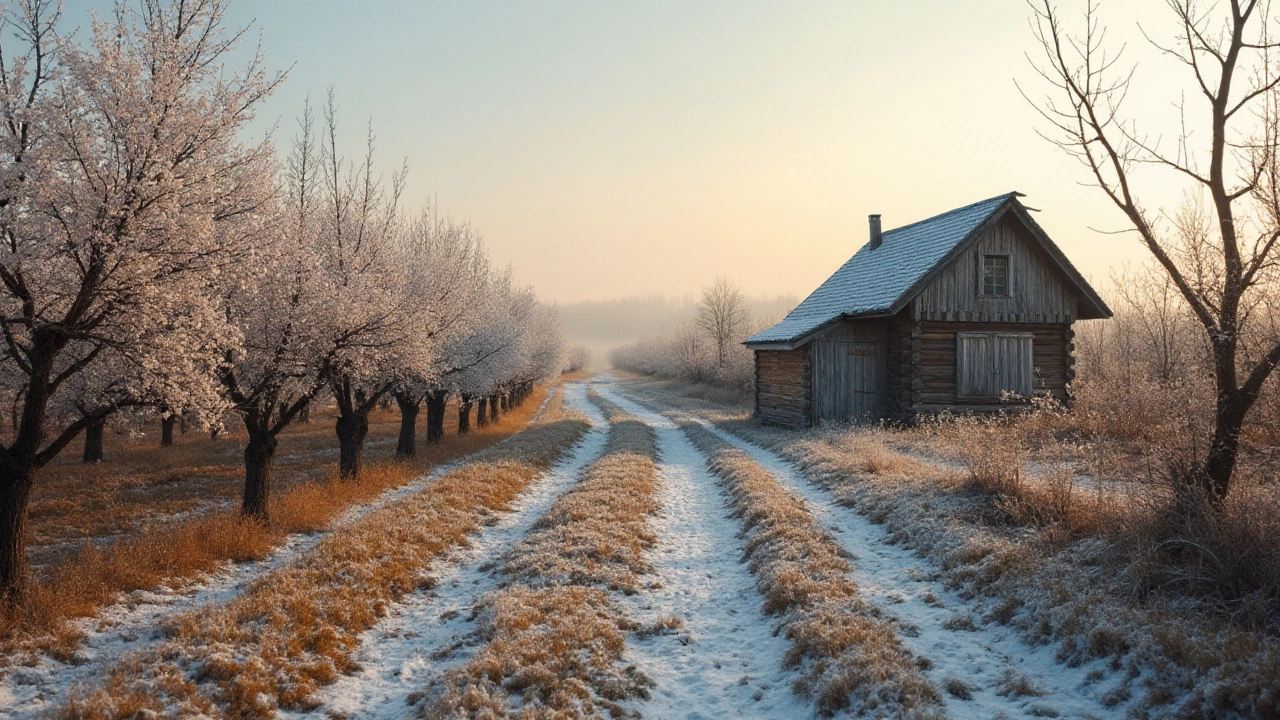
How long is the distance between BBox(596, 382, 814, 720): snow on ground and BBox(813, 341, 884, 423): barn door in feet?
38.7

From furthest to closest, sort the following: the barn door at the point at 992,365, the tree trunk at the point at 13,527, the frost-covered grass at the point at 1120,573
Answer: the barn door at the point at 992,365, the tree trunk at the point at 13,527, the frost-covered grass at the point at 1120,573

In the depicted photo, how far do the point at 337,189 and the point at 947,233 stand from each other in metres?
18.5

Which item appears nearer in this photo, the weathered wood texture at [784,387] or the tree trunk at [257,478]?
the tree trunk at [257,478]

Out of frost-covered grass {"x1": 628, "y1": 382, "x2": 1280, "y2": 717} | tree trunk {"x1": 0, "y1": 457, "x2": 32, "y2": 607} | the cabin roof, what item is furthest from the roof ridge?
tree trunk {"x1": 0, "y1": 457, "x2": 32, "y2": 607}

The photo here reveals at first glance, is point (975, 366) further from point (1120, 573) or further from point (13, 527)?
point (13, 527)

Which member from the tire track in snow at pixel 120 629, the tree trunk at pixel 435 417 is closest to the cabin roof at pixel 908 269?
the tree trunk at pixel 435 417

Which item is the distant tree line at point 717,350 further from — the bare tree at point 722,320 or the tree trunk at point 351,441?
the tree trunk at point 351,441

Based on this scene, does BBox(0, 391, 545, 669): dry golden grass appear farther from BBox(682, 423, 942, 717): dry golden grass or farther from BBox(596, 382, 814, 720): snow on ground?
BBox(682, 423, 942, 717): dry golden grass

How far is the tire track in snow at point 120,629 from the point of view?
5422 mm

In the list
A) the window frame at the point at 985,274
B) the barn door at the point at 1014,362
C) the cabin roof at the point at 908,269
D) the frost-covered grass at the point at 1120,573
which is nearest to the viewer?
the frost-covered grass at the point at 1120,573

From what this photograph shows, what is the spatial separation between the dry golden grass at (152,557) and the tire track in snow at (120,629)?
5.6 inches

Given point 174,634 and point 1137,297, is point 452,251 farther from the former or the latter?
point 1137,297

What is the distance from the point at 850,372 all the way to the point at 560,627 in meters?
18.6

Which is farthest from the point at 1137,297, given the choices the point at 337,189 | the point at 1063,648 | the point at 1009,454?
the point at 337,189
